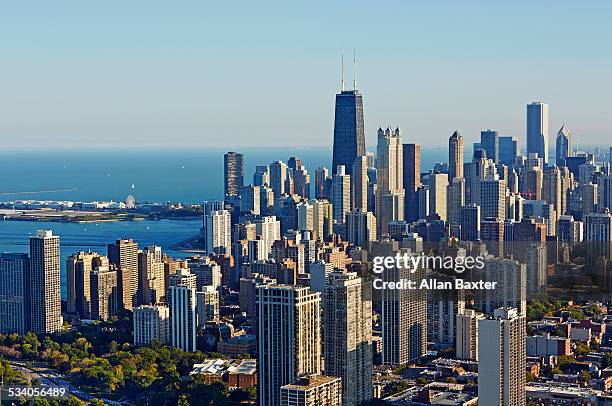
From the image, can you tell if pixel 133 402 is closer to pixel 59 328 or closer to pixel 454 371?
pixel 454 371

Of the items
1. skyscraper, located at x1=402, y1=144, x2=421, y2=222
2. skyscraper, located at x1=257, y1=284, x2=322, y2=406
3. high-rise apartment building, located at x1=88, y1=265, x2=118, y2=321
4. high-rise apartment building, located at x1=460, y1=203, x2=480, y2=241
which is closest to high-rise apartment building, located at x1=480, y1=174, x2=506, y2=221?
high-rise apartment building, located at x1=460, y1=203, x2=480, y2=241

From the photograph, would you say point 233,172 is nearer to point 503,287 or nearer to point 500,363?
point 503,287

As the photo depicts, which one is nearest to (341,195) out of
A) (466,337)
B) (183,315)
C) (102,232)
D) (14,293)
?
(102,232)

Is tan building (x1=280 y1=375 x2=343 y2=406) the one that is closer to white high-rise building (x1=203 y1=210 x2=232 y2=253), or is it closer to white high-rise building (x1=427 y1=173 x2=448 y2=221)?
white high-rise building (x1=203 y1=210 x2=232 y2=253)

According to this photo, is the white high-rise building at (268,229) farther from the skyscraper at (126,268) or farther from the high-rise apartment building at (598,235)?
the high-rise apartment building at (598,235)

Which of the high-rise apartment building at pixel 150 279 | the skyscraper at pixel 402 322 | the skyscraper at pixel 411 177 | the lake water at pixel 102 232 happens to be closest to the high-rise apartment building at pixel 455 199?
the skyscraper at pixel 411 177
